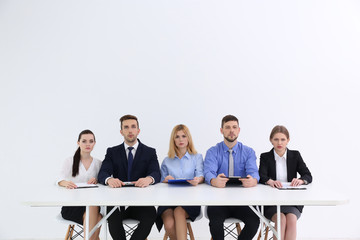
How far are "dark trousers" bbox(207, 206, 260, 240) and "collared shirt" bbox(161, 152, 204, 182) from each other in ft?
1.55

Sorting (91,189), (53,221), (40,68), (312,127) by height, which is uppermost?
(40,68)

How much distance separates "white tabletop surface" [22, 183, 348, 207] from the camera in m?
2.45

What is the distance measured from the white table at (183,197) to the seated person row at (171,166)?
0.21 metres

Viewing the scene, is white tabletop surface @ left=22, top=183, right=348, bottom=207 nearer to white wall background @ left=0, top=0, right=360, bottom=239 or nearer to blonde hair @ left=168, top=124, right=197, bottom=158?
blonde hair @ left=168, top=124, right=197, bottom=158

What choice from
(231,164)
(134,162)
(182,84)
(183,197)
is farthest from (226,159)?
(182,84)

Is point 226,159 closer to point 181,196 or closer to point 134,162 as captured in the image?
point 134,162

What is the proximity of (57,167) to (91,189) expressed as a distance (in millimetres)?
2091

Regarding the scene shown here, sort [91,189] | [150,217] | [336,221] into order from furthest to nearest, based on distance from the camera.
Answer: [336,221] < [150,217] < [91,189]

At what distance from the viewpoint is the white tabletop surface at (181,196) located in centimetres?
245

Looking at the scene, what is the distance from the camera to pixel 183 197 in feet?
8.48

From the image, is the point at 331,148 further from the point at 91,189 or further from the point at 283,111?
the point at 91,189

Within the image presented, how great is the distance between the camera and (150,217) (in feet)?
10.9

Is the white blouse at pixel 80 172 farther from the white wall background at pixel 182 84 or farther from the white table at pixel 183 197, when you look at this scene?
the white wall background at pixel 182 84

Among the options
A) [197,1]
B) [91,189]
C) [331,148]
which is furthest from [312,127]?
[91,189]
